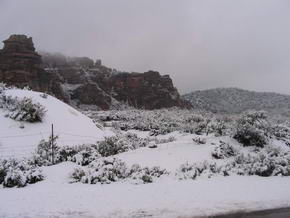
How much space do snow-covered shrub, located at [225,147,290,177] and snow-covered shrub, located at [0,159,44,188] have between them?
6384 mm

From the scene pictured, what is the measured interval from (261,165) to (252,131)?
3570mm

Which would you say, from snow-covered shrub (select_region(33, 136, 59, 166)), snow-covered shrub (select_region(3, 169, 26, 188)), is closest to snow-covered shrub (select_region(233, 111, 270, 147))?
snow-covered shrub (select_region(33, 136, 59, 166))

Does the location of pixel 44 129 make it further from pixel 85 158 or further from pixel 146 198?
pixel 146 198

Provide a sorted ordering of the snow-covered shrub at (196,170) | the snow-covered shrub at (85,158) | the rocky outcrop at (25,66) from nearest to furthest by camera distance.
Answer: the snow-covered shrub at (196,170) < the snow-covered shrub at (85,158) < the rocky outcrop at (25,66)

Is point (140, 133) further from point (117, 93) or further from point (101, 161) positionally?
point (117, 93)

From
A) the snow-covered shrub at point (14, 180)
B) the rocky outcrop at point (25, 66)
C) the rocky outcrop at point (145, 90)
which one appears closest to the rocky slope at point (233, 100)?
the rocky outcrop at point (145, 90)

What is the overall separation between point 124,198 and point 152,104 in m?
79.7

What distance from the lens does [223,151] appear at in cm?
1446

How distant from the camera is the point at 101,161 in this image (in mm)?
12828

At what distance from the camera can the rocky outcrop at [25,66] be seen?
69.4m

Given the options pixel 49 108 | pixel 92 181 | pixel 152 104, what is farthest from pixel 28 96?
pixel 152 104

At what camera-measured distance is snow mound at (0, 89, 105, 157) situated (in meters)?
17.3

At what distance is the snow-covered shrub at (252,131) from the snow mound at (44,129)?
878cm

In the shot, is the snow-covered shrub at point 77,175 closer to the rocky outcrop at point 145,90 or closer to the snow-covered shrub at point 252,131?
the snow-covered shrub at point 252,131
